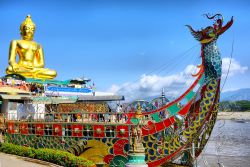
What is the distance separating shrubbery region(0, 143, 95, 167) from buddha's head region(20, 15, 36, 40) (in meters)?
10.4

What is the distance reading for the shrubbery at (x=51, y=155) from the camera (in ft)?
44.9

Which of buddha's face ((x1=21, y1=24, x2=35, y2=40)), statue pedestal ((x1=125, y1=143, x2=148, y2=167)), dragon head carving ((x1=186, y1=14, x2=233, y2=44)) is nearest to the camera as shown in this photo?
statue pedestal ((x1=125, y1=143, x2=148, y2=167))

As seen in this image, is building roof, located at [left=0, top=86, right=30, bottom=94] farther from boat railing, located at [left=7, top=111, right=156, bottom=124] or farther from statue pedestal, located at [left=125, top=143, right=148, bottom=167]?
statue pedestal, located at [left=125, top=143, right=148, bottom=167]

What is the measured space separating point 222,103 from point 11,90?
9984mm

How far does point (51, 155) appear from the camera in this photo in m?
14.5

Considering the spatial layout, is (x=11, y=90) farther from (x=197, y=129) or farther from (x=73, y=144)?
(x=197, y=129)

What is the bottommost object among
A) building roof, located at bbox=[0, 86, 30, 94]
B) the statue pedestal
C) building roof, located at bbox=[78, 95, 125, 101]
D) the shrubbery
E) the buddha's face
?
the shrubbery

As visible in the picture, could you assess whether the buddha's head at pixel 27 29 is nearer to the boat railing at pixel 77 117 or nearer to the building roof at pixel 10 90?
the building roof at pixel 10 90

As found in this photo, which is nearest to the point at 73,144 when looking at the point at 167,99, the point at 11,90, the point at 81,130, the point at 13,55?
the point at 81,130

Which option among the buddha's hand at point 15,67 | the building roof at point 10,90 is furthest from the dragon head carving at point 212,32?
the buddha's hand at point 15,67

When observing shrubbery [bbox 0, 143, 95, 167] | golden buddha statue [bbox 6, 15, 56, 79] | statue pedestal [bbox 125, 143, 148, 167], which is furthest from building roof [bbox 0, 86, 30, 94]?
statue pedestal [bbox 125, 143, 148, 167]

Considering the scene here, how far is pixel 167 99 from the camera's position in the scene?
48.2 ft

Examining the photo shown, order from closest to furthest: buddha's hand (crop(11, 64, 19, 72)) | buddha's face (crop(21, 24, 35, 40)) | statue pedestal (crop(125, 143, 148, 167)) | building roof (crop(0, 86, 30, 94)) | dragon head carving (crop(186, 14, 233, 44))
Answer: statue pedestal (crop(125, 143, 148, 167))
dragon head carving (crop(186, 14, 233, 44))
building roof (crop(0, 86, 30, 94))
buddha's hand (crop(11, 64, 19, 72))
buddha's face (crop(21, 24, 35, 40))

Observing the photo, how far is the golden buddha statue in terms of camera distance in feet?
74.6
